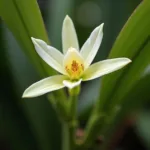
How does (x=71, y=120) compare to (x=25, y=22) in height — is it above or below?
below

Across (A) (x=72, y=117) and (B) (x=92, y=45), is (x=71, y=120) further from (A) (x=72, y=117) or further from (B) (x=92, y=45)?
(B) (x=92, y=45)

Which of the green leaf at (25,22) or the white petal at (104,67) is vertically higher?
the green leaf at (25,22)

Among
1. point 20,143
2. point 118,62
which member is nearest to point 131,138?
point 20,143

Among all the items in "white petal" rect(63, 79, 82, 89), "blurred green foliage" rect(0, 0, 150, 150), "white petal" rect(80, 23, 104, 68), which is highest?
"white petal" rect(80, 23, 104, 68)

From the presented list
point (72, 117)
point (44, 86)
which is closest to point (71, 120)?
point (72, 117)
